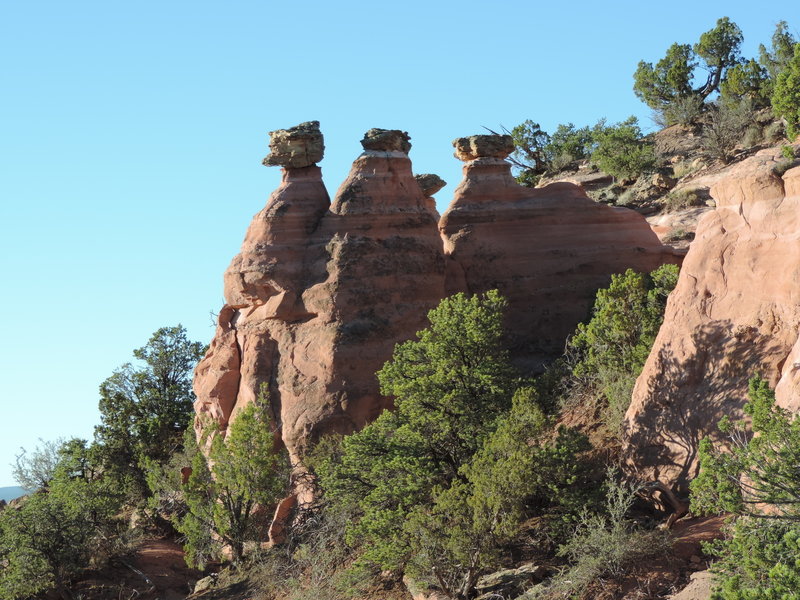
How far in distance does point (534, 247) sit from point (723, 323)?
41.7ft

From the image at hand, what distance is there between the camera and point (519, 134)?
62812 mm

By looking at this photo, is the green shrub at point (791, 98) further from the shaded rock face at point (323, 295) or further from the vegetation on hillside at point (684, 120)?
the shaded rock face at point (323, 295)

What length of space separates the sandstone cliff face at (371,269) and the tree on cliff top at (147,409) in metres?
6.06

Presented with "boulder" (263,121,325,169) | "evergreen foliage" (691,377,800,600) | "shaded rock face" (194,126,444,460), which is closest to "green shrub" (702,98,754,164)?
"shaded rock face" (194,126,444,460)

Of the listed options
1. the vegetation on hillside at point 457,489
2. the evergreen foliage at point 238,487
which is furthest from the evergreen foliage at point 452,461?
the evergreen foliage at point 238,487

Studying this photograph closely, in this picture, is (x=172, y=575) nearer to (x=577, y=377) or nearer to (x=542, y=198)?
(x=577, y=377)

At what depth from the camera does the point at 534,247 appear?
111ft

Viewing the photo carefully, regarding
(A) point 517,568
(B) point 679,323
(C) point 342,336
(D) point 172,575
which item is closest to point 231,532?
(D) point 172,575

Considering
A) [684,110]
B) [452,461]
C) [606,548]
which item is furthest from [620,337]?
[684,110]

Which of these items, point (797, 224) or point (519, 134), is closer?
point (797, 224)

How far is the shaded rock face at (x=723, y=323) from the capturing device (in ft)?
67.5

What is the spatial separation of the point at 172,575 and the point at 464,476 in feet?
39.4

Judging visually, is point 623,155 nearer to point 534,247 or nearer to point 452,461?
point 534,247

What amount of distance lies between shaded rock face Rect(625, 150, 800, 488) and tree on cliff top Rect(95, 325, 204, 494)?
2018 centimetres
